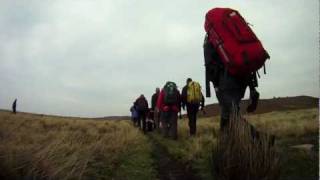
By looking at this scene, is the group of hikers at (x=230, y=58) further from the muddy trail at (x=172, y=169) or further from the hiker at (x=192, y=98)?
the hiker at (x=192, y=98)

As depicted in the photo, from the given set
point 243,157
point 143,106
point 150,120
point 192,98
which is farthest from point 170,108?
point 243,157

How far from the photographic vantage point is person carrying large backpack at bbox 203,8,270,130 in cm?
534

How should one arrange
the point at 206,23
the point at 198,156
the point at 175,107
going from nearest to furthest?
the point at 206,23
the point at 198,156
the point at 175,107

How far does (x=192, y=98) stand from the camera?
11.8 m

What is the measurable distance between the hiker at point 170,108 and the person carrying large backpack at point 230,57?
Answer: 5985 mm

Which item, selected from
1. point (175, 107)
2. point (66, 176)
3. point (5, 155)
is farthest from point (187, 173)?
point (175, 107)

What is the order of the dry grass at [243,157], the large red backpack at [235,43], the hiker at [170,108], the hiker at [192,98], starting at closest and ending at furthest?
the dry grass at [243,157]
the large red backpack at [235,43]
the hiker at [192,98]
the hiker at [170,108]

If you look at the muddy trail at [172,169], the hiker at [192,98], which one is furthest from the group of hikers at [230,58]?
the hiker at [192,98]

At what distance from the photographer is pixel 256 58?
17.5 ft

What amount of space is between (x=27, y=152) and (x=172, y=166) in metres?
2.46

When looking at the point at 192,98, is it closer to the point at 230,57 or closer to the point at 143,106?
the point at 230,57

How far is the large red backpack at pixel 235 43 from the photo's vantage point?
5.32 meters

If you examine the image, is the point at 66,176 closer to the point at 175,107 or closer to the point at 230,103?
the point at 230,103

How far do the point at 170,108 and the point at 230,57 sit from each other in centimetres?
709
